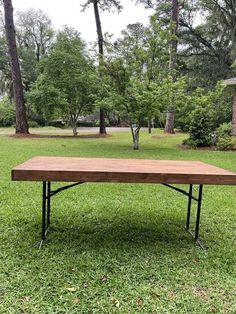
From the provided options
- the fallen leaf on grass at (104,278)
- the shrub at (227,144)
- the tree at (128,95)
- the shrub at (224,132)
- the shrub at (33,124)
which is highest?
the tree at (128,95)

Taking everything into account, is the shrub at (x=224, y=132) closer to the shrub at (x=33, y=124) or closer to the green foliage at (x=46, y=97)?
the green foliage at (x=46, y=97)

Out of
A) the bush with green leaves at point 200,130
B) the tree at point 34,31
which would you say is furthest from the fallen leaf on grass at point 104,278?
the tree at point 34,31

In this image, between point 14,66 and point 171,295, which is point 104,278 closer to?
point 171,295

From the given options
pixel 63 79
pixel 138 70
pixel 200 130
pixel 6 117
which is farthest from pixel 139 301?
pixel 6 117

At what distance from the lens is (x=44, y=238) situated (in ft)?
8.21

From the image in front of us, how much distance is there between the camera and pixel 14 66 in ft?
41.8

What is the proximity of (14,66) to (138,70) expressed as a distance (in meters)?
6.04

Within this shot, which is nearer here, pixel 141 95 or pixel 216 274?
pixel 216 274

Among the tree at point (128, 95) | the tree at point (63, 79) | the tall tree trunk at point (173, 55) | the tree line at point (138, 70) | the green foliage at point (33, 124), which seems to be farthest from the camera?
the green foliage at point (33, 124)

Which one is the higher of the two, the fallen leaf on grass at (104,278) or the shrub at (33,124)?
the fallen leaf on grass at (104,278)

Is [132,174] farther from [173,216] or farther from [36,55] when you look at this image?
[36,55]

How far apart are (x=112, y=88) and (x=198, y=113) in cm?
317

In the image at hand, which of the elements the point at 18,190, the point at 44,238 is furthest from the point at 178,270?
the point at 18,190

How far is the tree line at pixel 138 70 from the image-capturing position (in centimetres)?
949
